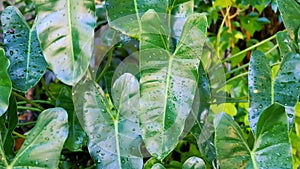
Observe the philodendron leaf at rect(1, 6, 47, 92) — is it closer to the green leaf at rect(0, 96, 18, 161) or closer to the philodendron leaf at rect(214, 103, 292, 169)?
the green leaf at rect(0, 96, 18, 161)

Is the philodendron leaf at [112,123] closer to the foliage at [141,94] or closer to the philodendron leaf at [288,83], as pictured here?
the foliage at [141,94]

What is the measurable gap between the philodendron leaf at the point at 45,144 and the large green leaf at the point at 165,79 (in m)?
0.12

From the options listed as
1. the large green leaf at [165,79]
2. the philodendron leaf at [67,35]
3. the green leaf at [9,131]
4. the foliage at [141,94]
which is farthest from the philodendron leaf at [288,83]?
the green leaf at [9,131]

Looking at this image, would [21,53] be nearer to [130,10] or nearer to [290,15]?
[130,10]

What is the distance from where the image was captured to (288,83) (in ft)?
2.50

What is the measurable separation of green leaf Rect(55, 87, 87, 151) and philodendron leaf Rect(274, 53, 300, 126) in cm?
34

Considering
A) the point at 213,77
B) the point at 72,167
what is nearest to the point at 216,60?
the point at 213,77

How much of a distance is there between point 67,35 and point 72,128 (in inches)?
8.9

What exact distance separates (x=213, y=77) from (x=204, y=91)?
0.50 feet

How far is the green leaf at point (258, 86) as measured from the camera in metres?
0.73

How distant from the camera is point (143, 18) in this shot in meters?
0.69

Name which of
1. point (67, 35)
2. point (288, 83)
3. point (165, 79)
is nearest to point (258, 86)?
point (288, 83)

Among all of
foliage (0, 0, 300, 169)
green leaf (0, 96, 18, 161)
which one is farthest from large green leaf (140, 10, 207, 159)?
green leaf (0, 96, 18, 161)

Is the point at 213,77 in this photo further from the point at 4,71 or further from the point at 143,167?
the point at 4,71
